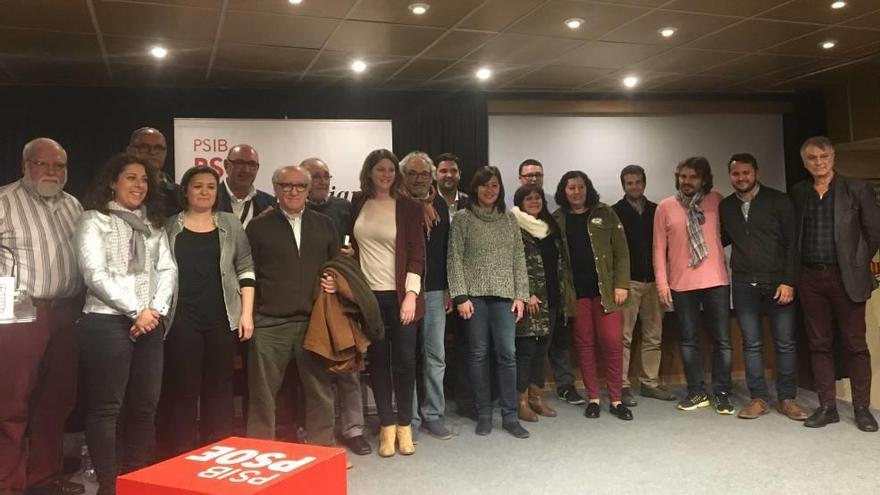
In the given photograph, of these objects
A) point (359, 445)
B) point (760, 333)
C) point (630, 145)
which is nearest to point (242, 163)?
point (359, 445)

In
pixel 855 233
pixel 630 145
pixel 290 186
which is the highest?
pixel 630 145

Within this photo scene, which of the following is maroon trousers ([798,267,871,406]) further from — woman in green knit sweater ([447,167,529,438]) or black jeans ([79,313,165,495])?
black jeans ([79,313,165,495])

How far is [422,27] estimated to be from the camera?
3.80 meters

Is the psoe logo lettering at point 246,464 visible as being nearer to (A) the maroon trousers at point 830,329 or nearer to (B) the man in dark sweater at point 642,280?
(A) the maroon trousers at point 830,329

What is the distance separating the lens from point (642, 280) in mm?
4312

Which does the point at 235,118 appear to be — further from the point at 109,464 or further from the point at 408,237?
the point at 109,464

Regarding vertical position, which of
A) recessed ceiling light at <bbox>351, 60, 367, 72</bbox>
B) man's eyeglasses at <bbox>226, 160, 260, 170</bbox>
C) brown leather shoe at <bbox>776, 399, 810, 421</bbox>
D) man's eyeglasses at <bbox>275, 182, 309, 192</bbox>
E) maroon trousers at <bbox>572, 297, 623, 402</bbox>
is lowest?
brown leather shoe at <bbox>776, 399, 810, 421</bbox>

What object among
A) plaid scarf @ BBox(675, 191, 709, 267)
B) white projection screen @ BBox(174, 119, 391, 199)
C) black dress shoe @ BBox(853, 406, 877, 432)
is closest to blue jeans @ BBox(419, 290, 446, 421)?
plaid scarf @ BBox(675, 191, 709, 267)

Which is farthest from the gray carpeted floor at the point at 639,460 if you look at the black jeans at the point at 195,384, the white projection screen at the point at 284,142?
the white projection screen at the point at 284,142

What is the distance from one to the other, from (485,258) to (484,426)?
882mm

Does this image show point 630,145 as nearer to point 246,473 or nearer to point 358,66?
point 358,66

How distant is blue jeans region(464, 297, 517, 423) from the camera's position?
131 inches

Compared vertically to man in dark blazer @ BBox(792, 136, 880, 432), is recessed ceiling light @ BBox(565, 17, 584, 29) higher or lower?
higher

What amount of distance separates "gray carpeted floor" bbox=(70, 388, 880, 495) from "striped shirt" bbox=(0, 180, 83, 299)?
35.8 inches
